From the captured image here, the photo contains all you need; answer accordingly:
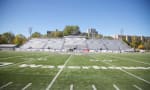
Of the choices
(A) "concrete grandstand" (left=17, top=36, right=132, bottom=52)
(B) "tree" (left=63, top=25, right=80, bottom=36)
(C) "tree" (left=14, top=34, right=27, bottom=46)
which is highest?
(B) "tree" (left=63, top=25, right=80, bottom=36)

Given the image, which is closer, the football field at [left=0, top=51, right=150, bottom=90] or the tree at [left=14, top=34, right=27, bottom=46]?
the football field at [left=0, top=51, right=150, bottom=90]

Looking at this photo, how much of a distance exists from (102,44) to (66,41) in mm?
15470

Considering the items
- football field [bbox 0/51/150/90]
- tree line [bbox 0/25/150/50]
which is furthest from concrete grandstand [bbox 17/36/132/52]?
football field [bbox 0/51/150/90]

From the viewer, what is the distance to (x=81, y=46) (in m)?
65.5

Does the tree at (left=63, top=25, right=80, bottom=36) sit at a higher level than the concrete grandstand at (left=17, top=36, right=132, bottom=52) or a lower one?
higher

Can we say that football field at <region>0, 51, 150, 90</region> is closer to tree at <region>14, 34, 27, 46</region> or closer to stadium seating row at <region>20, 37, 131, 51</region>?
stadium seating row at <region>20, 37, 131, 51</region>

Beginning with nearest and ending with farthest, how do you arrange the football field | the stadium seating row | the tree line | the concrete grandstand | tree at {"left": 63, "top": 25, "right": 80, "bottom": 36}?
the football field → the concrete grandstand → the stadium seating row → the tree line → tree at {"left": 63, "top": 25, "right": 80, "bottom": 36}

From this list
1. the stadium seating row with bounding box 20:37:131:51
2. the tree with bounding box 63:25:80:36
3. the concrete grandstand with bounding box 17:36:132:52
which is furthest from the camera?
the tree with bounding box 63:25:80:36

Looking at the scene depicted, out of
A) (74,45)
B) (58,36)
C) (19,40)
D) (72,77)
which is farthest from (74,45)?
(72,77)

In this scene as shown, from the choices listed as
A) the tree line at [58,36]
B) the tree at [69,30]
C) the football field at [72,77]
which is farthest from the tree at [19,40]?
the football field at [72,77]

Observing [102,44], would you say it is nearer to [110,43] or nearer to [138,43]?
[110,43]

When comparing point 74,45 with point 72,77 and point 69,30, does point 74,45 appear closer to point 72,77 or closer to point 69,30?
point 69,30

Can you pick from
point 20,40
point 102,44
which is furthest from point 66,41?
point 20,40

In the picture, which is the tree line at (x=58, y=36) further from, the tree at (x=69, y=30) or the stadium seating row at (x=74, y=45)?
the stadium seating row at (x=74, y=45)
